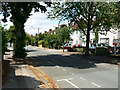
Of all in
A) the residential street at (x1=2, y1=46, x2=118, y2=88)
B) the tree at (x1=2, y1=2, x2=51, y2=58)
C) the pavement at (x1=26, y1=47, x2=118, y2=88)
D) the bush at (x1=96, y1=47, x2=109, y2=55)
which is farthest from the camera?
the bush at (x1=96, y1=47, x2=109, y2=55)

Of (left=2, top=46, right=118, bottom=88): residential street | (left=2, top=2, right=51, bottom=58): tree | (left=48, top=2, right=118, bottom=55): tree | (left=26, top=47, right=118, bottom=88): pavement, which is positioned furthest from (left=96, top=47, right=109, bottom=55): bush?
(left=2, top=2, right=51, bottom=58): tree

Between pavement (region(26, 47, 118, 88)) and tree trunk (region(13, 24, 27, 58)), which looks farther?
tree trunk (region(13, 24, 27, 58))

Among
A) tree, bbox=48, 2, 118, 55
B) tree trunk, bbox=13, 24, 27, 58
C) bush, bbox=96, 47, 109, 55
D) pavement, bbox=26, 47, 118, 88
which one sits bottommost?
pavement, bbox=26, 47, 118, 88

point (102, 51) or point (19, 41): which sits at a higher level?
point (19, 41)

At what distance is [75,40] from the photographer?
43.2 m

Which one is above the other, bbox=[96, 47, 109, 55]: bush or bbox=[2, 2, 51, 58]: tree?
bbox=[2, 2, 51, 58]: tree

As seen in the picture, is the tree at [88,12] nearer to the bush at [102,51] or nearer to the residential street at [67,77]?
the bush at [102,51]

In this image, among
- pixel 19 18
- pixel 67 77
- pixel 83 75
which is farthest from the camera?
pixel 19 18

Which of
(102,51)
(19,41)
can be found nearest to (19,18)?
(19,41)

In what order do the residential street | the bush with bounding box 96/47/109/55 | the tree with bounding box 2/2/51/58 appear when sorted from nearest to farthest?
the residential street
the tree with bounding box 2/2/51/58
the bush with bounding box 96/47/109/55

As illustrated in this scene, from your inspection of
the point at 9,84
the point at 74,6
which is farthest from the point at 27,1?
the point at 9,84

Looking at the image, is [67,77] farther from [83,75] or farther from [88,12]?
[88,12]

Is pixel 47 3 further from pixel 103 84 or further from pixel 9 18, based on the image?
pixel 103 84

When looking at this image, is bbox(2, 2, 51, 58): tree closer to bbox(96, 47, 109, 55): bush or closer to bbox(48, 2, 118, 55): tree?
bbox(48, 2, 118, 55): tree
